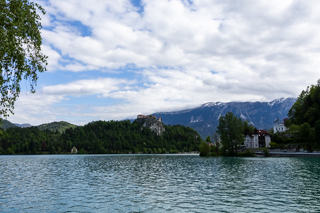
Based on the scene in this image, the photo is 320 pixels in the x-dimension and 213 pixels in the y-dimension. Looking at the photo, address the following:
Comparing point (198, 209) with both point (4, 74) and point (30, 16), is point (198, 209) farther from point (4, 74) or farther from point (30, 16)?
point (30, 16)

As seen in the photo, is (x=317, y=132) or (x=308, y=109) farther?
(x=308, y=109)

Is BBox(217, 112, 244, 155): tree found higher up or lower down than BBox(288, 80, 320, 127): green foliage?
lower down

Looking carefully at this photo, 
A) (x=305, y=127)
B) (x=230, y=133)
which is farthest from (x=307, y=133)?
(x=230, y=133)

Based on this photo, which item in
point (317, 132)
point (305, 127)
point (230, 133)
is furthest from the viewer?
point (230, 133)

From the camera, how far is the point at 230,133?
155 m

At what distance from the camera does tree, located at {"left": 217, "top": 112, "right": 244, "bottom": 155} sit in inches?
6053

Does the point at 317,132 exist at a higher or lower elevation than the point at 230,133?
higher

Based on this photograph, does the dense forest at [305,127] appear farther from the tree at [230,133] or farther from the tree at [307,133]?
the tree at [230,133]

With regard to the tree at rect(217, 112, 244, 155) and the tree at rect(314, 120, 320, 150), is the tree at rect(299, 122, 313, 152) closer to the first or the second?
the tree at rect(314, 120, 320, 150)

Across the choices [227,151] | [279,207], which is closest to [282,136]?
[227,151]

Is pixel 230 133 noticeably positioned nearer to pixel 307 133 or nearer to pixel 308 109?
pixel 307 133

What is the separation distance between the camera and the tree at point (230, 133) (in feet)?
504

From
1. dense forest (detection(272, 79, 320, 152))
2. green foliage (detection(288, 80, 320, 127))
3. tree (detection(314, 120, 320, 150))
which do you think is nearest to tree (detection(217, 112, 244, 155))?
dense forest (detection(272, 79, 320, 152))

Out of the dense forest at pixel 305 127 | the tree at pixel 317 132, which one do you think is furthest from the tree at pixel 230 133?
the tree at pixel 317 132
